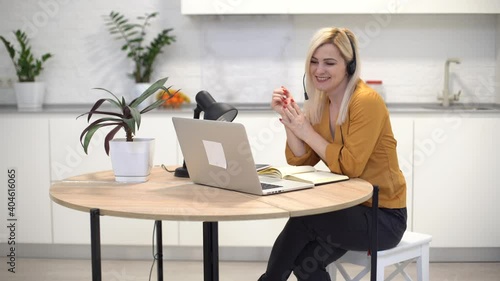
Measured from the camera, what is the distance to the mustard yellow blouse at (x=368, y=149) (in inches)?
97.8

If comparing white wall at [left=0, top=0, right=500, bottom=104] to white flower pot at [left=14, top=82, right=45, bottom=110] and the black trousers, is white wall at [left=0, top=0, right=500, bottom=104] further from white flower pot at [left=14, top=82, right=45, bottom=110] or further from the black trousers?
the black trousers

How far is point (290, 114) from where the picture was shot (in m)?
2.64

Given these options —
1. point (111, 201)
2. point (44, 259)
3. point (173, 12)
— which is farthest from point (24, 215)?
point (111, 201)

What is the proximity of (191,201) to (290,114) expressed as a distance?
2.16 ft

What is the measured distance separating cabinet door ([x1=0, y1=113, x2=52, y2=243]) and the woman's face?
1.93 meters

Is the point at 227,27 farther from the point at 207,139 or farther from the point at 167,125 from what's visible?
the point at 207,139

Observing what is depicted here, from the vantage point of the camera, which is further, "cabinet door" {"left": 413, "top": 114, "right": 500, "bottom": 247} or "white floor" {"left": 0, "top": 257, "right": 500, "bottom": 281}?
"cabinet door" {"left": 413, "top": 114, "right": 500, "bottom": 247}

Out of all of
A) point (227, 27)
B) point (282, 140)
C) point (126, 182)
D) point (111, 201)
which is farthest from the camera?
point (227, 27)

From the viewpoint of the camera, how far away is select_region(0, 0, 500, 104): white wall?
4.39 meters

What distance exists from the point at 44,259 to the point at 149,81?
1.20 m

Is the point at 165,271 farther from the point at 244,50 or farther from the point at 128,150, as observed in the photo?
the point at 128,150

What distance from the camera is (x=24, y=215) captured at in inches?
159

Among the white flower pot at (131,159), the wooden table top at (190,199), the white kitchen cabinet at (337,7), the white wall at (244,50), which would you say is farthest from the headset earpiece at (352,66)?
the white wall at (244,50)

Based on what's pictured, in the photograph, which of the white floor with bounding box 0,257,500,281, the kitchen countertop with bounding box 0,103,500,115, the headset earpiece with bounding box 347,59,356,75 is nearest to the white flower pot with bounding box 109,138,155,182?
the headset earpiece with bounding box 347,59,356,75
